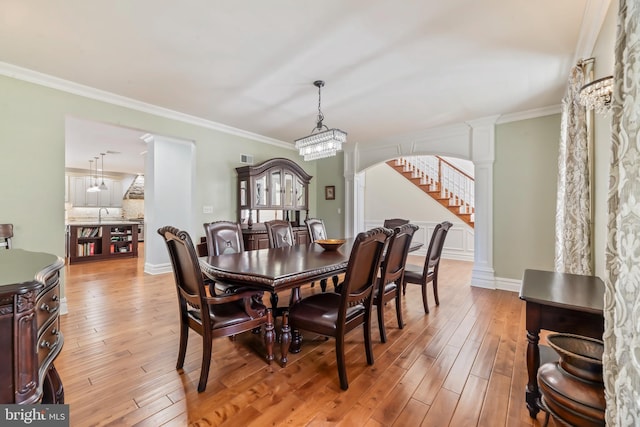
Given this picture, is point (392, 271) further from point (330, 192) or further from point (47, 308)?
point (330, 192)

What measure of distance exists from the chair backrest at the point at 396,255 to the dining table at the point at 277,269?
0.34m

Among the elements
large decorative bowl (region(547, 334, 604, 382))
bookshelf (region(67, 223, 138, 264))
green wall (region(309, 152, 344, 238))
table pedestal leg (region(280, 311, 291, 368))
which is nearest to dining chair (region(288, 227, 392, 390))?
table pedestal leg (region(280, 311, 291, 368))

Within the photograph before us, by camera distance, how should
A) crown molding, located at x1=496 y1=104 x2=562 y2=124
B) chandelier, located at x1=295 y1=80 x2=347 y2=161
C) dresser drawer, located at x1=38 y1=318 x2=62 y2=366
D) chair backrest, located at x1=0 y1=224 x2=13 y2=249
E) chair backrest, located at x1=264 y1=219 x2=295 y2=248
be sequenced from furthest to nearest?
1. crown molding, located at x1=496 y1=104 x2=562 y2=124
2. chair backrest, located at x1=264 y1=219 x2=295 y2=248
3. chandelier, located at x1=295 y1=80 x2=347 y2=161
4. chair backrest, located at x1=0 y1=224 x2=13 y2=249
5. dresser drawer, located at x1=38 y1=318 x2=62 y2=366

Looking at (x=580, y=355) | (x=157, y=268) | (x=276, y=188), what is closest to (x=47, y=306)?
(x=580, y=355)

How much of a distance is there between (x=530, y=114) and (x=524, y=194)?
3.64ft

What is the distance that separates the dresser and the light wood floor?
78 cm

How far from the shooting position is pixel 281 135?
5.31 meters

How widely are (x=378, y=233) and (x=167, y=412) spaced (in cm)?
160

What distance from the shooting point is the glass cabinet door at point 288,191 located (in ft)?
17.5

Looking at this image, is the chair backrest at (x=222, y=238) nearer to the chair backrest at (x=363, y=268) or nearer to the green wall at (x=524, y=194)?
the chair backrest at (x=363, y=268)

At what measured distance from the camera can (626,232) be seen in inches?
30.4

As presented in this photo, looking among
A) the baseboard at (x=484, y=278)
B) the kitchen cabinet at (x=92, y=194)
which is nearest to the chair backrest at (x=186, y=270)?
the baseboard at (x=484, y=278)

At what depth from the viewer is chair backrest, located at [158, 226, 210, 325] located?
5.64 feet

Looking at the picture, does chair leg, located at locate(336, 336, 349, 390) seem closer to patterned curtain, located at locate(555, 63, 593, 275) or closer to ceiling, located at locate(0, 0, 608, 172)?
patterned curtain, located at locate(555, 63, 593, 275)
